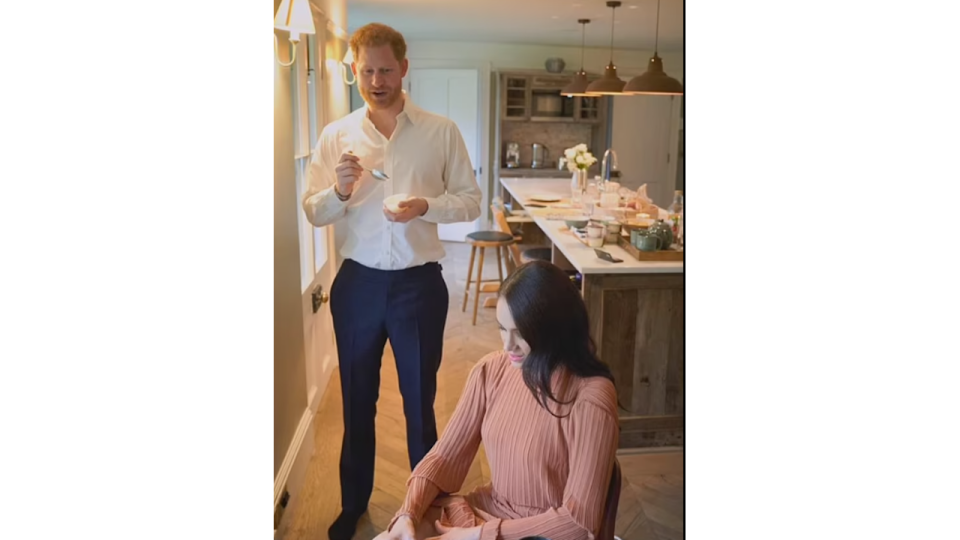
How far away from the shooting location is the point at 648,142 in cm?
559

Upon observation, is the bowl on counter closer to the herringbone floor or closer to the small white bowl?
the herringbone floor

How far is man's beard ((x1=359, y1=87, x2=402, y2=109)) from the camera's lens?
3.86 ft

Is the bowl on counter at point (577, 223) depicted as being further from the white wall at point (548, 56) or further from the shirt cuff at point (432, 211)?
the shirt cuff at point (432, 211)

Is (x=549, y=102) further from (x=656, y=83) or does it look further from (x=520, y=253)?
(x=520, y=253)

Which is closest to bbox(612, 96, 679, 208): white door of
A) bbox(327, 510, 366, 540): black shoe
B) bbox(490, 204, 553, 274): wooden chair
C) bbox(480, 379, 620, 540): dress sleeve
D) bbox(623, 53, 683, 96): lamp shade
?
bbox(623, 53, 683, 96): lamp shade

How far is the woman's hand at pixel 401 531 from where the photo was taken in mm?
1113

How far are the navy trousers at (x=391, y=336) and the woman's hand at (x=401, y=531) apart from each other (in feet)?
0.78

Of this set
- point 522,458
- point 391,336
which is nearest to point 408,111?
point 391,336

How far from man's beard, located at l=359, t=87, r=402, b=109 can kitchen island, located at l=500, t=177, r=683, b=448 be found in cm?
84

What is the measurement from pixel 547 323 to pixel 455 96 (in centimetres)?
89
